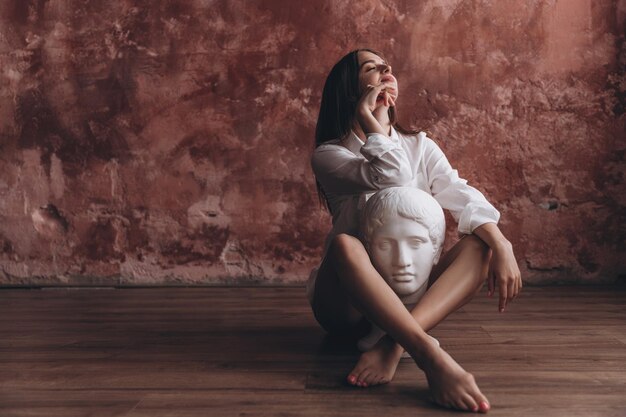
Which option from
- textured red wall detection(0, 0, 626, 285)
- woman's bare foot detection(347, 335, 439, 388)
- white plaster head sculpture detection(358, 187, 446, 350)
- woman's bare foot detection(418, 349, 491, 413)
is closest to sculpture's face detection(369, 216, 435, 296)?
white plaster head sculpture detection(358, 187, 446, 350)

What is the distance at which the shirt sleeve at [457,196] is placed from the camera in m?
2.15

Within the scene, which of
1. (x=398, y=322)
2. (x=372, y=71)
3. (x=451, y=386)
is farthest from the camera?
(x=372, y=71)

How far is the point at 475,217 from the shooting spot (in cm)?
213

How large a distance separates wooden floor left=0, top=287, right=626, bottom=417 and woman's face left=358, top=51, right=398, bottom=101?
3.41 feet

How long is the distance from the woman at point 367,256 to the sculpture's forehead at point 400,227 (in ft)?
0.34

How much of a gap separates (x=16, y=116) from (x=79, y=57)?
59cm

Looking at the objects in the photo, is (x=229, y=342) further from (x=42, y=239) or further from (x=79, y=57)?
(x=79, y=57)

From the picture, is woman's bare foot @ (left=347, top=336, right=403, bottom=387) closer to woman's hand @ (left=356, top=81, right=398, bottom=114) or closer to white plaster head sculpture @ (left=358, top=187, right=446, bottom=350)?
white plaster head sculpture @ (left=358, top=187, right=446, bottom=350)

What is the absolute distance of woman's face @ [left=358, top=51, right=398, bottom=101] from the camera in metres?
2.36

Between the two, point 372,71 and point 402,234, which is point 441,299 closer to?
point 402,234

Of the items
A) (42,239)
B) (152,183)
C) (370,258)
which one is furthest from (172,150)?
(370,258)

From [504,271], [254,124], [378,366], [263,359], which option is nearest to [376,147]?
[504,271]

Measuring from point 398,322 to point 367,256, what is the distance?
0.24 meters

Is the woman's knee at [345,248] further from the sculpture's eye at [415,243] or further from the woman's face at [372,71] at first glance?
the woman's face at [372,71]
